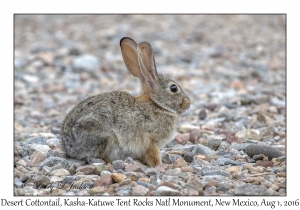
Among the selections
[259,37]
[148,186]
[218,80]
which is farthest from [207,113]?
[259,37]

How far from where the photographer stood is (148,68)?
7.77 meters

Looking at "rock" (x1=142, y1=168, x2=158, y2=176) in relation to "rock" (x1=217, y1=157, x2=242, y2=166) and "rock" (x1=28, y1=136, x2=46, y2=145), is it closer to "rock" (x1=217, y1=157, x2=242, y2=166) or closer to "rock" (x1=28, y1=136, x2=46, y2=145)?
"rock" (x1=217, y1=157, x2=242, y2=166)

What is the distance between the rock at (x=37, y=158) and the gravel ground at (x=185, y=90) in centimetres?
2

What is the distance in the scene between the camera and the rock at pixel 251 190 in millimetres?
5727

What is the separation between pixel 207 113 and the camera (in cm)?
1088

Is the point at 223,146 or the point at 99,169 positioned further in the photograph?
the point at 223,146

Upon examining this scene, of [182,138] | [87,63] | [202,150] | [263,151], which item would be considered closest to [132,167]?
[202,150]

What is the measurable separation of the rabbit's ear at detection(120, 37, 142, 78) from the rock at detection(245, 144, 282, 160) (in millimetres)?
1795

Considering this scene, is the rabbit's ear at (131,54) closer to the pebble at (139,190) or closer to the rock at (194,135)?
the rock at (194,135)

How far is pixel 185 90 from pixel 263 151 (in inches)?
203

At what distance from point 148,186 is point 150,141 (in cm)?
144

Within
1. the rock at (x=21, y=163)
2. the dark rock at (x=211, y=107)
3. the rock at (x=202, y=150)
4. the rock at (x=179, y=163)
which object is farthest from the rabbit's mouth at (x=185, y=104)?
the dark rock at (x=211, y=107)

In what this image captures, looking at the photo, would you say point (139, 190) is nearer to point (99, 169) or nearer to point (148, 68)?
point (99, 169)
